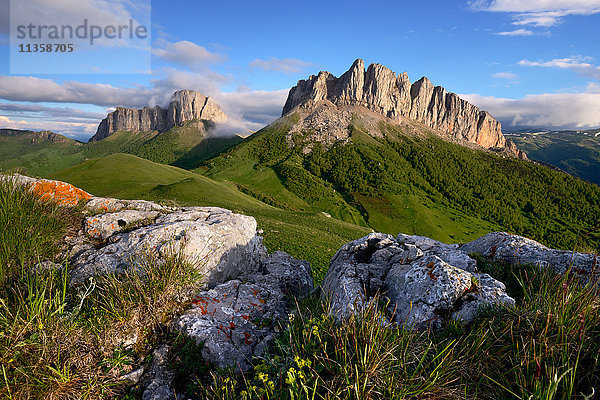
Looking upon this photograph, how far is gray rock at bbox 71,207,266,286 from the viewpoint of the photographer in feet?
24.0

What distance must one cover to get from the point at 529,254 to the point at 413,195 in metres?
172

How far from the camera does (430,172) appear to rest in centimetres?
19725

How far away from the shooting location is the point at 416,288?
21.9 ft

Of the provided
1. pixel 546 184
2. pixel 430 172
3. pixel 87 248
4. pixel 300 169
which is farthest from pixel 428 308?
pixel 546 184

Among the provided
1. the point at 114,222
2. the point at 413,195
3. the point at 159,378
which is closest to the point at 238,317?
the point at 159,378

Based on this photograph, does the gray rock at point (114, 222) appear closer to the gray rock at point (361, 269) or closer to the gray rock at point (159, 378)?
the gray rock at point (159, 378)

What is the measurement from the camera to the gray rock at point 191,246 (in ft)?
24.0

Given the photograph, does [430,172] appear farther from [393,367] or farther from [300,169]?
[393,367]

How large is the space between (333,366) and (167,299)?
4.33 meters

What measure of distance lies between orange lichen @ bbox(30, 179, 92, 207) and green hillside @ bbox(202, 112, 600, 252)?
122 m

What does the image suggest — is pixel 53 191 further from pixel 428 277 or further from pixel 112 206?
pixel 428 277

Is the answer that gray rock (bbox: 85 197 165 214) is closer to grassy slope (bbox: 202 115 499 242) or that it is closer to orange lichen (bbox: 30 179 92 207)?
orange lichen (bbox: 30 179 92 207)

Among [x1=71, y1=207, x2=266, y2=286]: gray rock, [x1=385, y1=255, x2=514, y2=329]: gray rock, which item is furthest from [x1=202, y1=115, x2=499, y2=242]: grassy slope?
[x1=385, y1=255, x2=514, y2=329]: gray rock

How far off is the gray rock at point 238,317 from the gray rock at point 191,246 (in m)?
1.13
